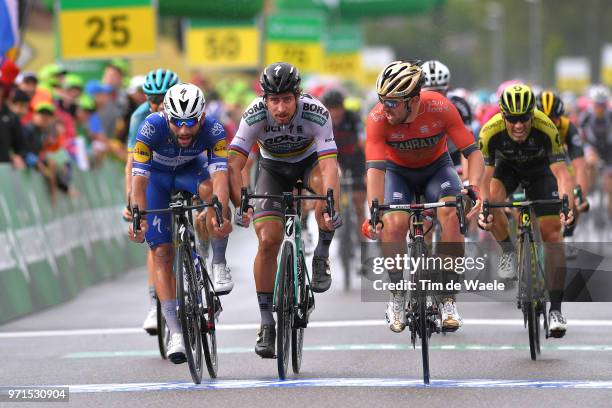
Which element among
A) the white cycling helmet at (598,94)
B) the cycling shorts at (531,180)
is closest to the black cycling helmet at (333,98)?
the cycling shorts at (531,180)

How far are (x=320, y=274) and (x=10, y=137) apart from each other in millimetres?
6505

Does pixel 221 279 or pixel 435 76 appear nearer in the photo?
pixel 221 279

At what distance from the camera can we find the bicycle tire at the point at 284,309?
1030 cm

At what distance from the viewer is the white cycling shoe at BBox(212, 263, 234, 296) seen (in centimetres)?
1134

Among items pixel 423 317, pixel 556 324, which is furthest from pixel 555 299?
pixel 423 317

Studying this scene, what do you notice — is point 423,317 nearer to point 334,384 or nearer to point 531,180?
point 334,384

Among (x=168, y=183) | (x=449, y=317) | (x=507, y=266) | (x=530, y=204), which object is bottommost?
(x=449, y=317)

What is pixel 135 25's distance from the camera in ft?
77.8

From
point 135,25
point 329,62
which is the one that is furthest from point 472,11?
point 135,25

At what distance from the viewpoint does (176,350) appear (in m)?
10.5

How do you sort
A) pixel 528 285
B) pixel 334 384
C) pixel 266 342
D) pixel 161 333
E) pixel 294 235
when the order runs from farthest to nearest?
1. pixel 161 333
2. pixel 528 285
3. pixel 294 235
4. pixel 266 342
5. pixel 334 384

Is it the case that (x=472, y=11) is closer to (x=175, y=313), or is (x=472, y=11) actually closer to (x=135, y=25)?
(x=135, y=25)

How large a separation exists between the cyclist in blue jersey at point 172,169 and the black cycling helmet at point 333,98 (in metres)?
5.94
